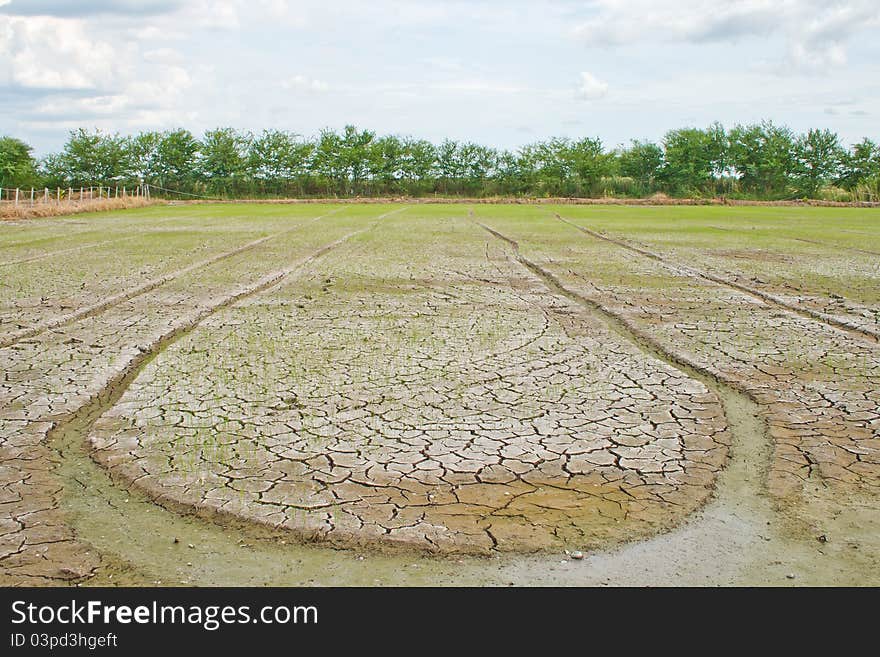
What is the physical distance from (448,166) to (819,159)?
28.3 meters

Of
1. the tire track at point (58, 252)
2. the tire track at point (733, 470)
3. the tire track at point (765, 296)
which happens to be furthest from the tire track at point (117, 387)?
the tire track at point (765, 296)

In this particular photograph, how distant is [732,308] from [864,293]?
7.98 feet

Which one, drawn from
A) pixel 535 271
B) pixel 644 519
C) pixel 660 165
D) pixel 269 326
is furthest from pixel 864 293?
pixel 660 165

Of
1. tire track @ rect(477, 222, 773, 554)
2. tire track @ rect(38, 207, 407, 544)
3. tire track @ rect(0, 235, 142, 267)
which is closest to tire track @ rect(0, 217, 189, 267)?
tire track @ rect(0, 235, 142, 267)

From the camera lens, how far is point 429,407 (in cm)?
Result: 514

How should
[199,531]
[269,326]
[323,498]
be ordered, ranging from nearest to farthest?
[199,531], [323,498], [269,326]

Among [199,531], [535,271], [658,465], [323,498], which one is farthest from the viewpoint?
[535,271]

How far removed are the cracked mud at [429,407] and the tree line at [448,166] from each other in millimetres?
53356

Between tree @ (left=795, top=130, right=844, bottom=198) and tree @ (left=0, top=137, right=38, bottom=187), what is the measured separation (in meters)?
58.2

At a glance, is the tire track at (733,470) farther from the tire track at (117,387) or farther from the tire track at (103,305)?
the tire track at (103,305)

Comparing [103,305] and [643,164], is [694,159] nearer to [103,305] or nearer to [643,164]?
[643,164]

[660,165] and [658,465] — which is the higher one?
[660,165]

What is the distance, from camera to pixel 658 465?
13.7 feet

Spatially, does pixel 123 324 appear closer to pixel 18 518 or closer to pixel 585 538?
pixel 18 518
